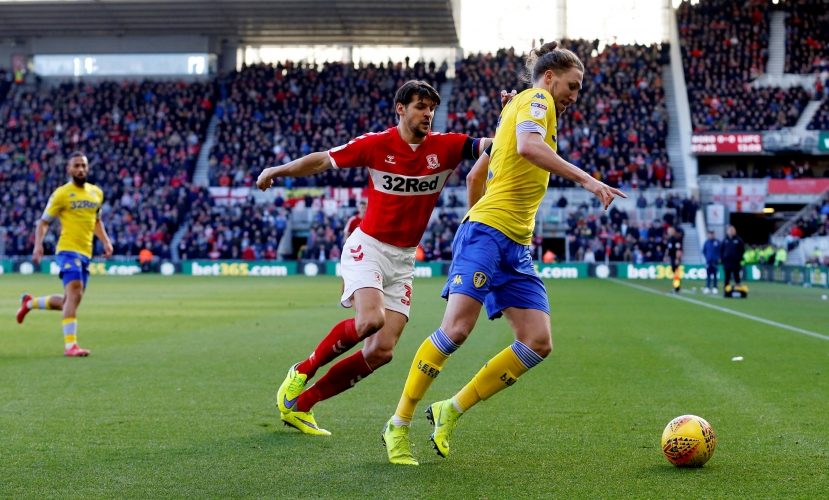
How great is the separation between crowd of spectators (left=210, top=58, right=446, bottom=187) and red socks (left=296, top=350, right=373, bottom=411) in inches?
1391

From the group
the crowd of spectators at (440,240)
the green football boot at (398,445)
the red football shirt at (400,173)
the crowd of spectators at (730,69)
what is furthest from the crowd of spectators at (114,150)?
the green football boot at (398,445)

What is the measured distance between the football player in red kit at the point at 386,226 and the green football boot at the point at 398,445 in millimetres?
751

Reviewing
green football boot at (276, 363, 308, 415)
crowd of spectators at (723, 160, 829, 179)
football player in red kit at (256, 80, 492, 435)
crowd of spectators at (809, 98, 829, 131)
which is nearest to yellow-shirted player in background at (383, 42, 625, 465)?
football player in red kit at (256, 80, 492, 435)

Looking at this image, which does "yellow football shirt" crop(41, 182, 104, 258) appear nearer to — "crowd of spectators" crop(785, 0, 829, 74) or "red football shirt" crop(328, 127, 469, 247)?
"red football shirt" crop(328, 127, 469, 247)

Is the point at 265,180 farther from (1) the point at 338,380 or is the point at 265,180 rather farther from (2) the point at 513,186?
(2) the point at 513,186

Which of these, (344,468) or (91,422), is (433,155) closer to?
(344,468)

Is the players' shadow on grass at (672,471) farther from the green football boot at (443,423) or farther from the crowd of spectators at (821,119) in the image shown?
the crowd of spectators at (821,119)

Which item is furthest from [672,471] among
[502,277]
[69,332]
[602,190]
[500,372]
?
[69,332]

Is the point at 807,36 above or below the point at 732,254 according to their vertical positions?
above

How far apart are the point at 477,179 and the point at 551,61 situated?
93 cm

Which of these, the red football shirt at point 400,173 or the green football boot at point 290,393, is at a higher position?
the red football shirt at point 400,173

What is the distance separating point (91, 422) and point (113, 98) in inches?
1836

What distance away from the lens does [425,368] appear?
5.41 m

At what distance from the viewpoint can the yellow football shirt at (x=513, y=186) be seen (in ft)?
17.6
